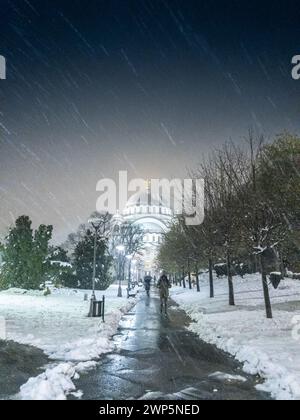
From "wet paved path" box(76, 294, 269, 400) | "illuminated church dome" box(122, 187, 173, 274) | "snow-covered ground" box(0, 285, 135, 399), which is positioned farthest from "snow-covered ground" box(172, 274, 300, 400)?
"illuminated church dome" box(122, 187, 173, 274)

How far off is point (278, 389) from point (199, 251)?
91.0 feet

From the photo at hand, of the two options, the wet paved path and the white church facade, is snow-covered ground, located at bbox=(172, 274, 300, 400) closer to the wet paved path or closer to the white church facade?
the wet paved path

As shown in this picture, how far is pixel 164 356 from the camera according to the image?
10102mm

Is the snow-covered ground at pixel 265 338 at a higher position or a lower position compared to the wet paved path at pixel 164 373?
higher

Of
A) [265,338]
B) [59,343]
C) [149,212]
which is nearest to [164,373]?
[59,343]

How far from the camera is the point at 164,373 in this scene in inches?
322

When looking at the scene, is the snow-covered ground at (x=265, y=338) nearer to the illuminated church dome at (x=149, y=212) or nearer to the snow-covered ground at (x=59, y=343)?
the snow-covered ground at (x=59, y=343)

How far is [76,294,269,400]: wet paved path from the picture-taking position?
6652mm

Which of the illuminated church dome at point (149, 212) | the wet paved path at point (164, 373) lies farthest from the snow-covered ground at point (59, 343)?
the illuminated church dome at point (149, 212)

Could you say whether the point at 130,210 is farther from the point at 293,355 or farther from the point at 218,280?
the point at 293,355

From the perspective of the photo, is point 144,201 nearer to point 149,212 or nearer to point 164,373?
point 149,212

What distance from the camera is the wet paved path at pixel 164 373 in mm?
6652
